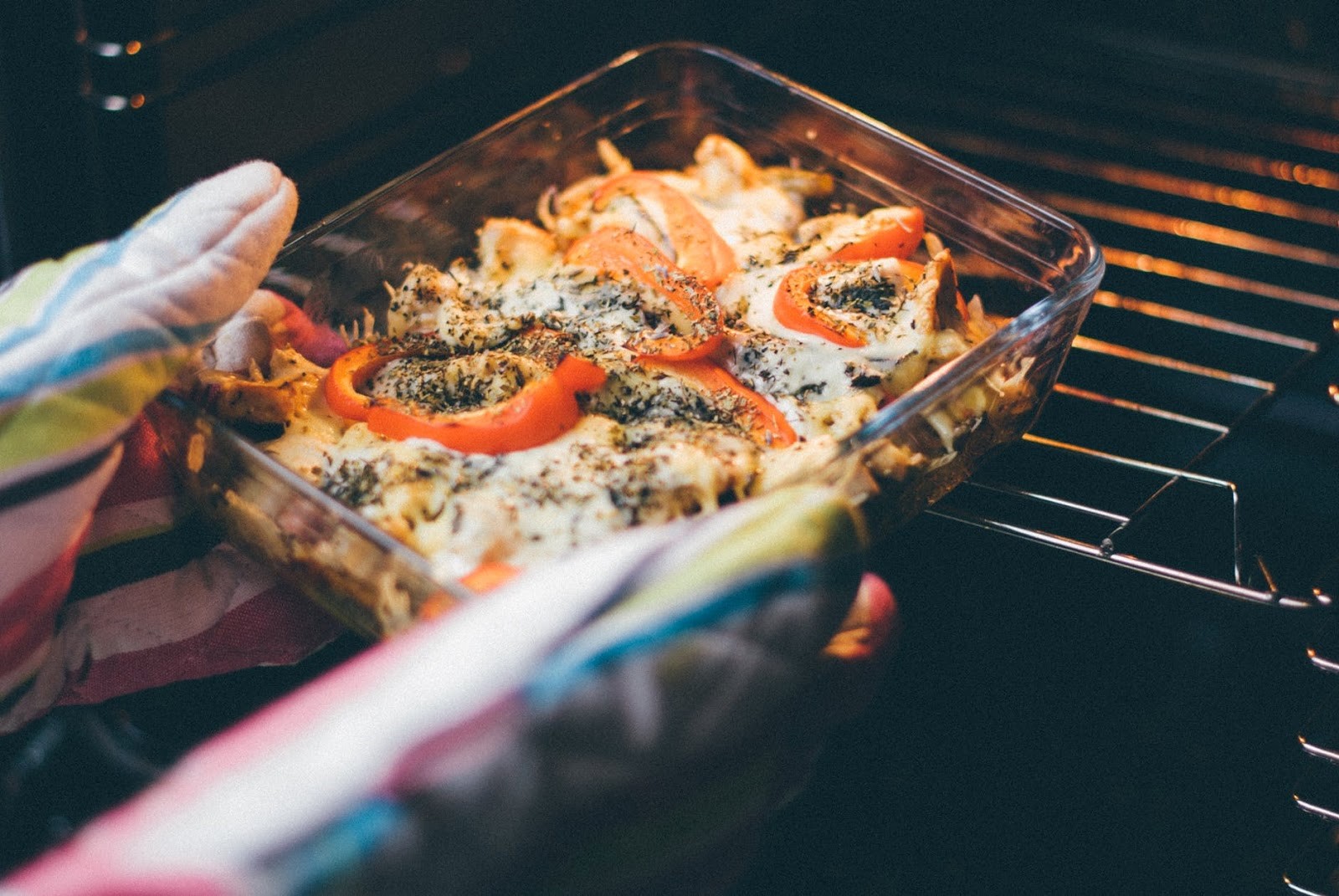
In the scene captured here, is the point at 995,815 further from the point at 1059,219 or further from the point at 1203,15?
the point at 1203,15

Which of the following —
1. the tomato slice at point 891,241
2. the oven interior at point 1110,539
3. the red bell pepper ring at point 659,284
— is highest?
the tomato slice at point 891,241

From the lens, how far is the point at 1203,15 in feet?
5.49

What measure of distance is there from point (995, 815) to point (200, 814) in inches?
28.9

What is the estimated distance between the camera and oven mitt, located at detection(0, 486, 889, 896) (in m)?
0.46

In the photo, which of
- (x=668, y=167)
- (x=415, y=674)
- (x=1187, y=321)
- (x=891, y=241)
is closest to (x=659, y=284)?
(x=891, y=241)

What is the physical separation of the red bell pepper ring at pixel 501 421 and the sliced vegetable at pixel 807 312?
0.19 m

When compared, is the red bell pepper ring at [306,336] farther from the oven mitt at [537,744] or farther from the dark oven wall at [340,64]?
the oven mitt at [537,744]

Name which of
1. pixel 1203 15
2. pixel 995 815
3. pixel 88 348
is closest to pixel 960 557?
pixel 995 815

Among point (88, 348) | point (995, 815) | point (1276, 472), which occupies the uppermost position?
point (88, 348)

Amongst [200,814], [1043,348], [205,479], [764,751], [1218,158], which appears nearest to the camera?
[200,814]

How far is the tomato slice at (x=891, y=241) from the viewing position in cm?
101

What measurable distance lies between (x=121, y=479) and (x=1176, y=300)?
1.11 metres

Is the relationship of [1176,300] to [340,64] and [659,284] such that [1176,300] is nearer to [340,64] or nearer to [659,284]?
[659,284]

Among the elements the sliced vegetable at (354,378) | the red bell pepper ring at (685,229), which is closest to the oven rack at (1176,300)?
the red bell pepper ring at (685,229)
